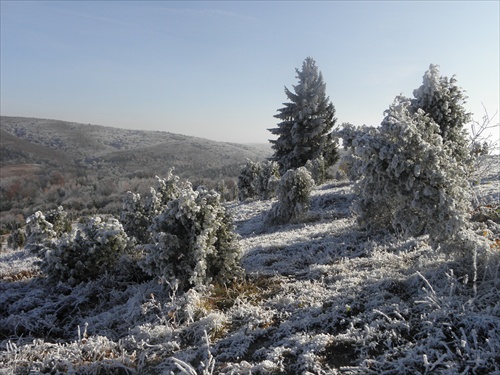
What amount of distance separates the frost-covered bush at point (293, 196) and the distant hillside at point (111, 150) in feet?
235

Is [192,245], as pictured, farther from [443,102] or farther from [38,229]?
[38,229]

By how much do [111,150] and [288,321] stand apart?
146349 millimetres

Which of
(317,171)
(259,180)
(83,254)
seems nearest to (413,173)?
(83,254)

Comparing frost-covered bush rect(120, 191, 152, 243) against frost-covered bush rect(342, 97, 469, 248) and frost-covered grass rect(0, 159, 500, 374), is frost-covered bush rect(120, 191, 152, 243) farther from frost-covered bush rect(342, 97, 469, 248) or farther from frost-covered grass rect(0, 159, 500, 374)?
frost-covered bush rect(342, 97, 469, 248)

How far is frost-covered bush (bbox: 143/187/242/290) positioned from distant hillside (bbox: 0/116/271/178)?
259ft

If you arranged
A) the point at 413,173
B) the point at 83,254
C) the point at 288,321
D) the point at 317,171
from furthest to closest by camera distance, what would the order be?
the point at 317,171
the point at 83,254
the point at 413,173
the point at 288,321

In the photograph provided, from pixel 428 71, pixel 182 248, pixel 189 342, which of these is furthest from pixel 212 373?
pixel 428 71

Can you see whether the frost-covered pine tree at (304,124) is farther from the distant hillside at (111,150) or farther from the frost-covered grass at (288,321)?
the distant hillside at (111,150)

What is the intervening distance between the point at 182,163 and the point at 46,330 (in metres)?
115

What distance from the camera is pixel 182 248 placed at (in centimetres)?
595

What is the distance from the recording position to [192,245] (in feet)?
19.2

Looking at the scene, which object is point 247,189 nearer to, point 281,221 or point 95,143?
point 281,221

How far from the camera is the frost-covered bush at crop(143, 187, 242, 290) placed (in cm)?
569

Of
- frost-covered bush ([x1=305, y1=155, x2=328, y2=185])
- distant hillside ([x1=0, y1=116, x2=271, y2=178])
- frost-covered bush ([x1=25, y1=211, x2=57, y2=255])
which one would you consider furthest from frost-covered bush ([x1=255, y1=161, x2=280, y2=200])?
distant hillside ([x1=0, y1=116, x2=271, y2=178])
